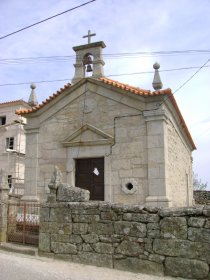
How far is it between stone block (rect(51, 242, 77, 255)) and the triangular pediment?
393cm

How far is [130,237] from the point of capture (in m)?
5.28

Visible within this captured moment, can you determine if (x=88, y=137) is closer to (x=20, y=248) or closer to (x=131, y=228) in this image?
(x=20, y=248)

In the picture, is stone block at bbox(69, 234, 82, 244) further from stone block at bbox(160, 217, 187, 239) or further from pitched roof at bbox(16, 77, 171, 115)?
pitched roof at bbox(16, 77, 171, 115)

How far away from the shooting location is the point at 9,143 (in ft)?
82.0

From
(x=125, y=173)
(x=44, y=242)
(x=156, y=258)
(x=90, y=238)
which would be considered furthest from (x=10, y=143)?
(x=156, y=258)

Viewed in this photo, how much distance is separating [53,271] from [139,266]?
1483 mm

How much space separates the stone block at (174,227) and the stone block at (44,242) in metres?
2.45

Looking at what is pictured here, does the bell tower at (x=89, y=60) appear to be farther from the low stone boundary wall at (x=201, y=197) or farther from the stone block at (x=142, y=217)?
the low stone boundary wall at (x=201, y=197)

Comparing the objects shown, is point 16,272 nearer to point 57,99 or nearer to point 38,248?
point 38,248

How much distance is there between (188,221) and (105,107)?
5.47 meters

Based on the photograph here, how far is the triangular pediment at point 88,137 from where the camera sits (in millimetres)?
9305

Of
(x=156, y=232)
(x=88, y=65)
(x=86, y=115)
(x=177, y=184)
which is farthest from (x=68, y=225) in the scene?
(x=88, y=65)

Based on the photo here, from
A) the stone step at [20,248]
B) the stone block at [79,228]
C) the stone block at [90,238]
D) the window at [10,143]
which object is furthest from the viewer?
the window at [10,143]

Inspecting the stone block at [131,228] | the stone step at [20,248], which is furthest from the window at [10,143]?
the stone block at [131,228]
